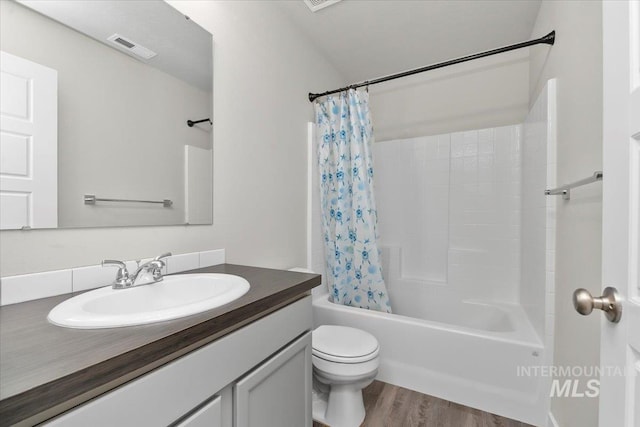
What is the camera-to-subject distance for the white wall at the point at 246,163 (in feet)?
3.17

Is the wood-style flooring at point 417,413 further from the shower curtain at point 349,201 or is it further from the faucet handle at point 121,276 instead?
the faucet handle at point 121,276

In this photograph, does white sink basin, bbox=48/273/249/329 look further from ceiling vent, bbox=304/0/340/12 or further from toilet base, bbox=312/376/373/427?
ceiling vent, bbox=304/0/340/12

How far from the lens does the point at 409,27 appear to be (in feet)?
6.71

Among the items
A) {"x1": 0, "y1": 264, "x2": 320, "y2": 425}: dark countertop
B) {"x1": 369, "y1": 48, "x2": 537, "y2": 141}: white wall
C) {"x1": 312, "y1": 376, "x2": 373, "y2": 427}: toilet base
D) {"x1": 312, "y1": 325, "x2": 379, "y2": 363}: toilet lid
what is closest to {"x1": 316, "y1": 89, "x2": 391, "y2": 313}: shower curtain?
{"x1": 312, "y1": 325, "x2": 379, "y2": 363}: toilet lid

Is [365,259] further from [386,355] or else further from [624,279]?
[624,279]

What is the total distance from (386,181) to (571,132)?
1.59m

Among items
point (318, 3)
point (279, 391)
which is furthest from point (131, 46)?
point (279, 391)

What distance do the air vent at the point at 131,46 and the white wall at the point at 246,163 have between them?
11.8 inches

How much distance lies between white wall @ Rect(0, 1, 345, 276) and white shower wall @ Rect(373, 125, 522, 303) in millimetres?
1019

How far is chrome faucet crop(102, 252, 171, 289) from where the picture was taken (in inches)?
36.0

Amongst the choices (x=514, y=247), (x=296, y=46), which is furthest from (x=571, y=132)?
(x=296, y=46)

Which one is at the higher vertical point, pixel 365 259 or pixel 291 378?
pixel 365 259

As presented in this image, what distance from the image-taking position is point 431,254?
2.56 metres

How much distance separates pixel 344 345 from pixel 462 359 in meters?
0.67
